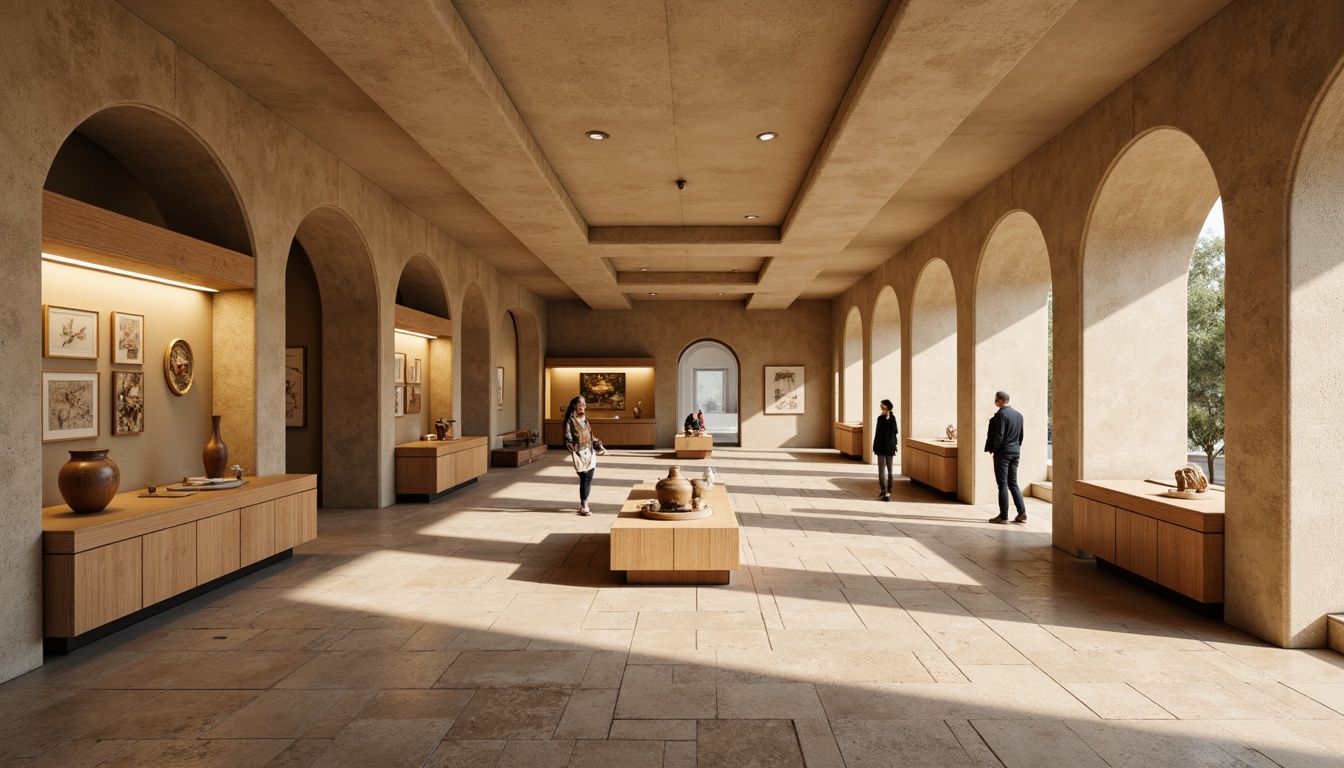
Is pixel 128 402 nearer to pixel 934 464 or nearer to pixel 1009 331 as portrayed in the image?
pixel 1009 331

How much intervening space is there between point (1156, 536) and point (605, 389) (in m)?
16.5

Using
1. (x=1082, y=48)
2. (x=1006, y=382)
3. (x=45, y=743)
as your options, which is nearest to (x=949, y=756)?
(x=45, y=743)

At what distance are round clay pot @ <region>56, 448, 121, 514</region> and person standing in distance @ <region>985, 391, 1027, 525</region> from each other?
864 cm

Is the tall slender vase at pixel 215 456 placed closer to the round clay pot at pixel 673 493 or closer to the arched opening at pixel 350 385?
the round clay pot at pixel 673 493

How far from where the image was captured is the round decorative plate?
668 cm

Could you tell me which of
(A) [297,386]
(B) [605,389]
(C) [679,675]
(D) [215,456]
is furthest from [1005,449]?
(B) [605,389]

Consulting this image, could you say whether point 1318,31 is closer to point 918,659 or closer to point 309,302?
point 918,659

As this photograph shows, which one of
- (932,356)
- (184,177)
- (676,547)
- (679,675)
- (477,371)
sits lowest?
(679,675)

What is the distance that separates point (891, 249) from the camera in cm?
1411

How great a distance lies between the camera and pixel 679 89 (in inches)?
255

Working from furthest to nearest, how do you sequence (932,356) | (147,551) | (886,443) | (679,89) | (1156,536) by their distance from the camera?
(932,356) < (886,443) < (679,89) < (1156,536) < (147,551)

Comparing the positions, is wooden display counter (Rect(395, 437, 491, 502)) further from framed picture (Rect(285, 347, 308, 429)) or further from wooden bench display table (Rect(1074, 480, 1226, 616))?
wooden bench display table (Rect(1074, 480, 1226, 616))

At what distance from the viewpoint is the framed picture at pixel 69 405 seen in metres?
5.33

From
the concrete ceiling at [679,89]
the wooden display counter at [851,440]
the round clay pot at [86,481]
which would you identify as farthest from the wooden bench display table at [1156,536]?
the wooden display counter at [851,440]
